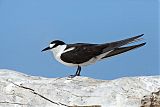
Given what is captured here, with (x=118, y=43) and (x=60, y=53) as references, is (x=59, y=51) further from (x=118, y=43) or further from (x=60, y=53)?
(x=118, y=43)

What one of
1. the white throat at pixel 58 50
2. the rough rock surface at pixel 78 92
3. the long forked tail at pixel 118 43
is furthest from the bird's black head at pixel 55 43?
the rough rock surface at pixel 78 92

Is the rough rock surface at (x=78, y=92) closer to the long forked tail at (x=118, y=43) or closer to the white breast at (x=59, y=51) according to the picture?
the long forked tail at (x=118, y=43)

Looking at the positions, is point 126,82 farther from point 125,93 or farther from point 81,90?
point 81,90

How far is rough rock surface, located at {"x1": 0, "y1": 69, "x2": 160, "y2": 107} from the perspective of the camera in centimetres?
286

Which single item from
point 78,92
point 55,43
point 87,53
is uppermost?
point 55,43

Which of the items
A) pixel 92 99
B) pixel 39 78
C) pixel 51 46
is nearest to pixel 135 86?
pixel 92 99

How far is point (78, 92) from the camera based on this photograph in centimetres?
292

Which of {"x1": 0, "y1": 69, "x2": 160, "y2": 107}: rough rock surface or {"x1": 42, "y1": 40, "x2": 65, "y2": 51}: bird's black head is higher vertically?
{"x1": 42, "y1": 40, "x2": 65, "y2": 51}: bird's black head

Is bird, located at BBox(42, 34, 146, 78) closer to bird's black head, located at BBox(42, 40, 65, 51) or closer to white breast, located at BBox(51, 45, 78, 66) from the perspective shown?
white breast, located at BBox(51, 45, 78, 66)

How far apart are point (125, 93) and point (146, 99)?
17 centimetres

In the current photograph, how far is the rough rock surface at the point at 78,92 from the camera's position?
2.86 metres

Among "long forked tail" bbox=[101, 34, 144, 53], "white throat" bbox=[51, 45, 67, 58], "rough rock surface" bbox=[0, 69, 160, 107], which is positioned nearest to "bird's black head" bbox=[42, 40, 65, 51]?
"white throat" bbox=[51, 45, 67, 58]

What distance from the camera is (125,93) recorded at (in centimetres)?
289

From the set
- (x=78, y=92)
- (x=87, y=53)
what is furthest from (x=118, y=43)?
(x=78, y=92)
